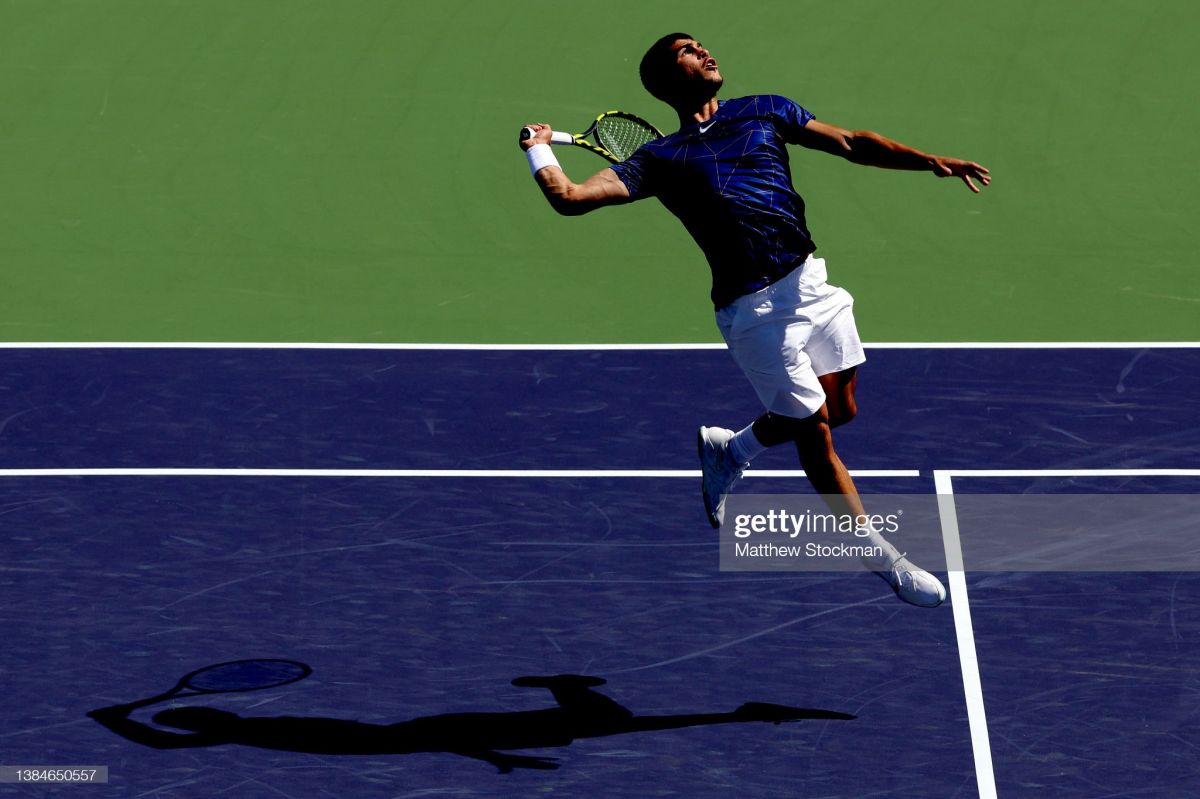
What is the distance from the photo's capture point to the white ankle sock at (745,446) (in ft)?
36.6

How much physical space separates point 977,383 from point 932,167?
399 centimetres

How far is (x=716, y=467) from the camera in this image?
37.9 feet

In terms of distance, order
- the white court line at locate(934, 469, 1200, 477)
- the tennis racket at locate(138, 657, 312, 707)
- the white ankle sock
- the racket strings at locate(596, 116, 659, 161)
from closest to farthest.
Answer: the tennis racket at locate(138, 657, 312, 707)
the white ankle sock
the racket strings at locate(596, 116, 659, 161)
the white court line at locate(934, 469, 1200, 477)

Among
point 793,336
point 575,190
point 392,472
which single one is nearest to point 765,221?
point 793,336

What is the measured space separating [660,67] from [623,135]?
1.50 meters

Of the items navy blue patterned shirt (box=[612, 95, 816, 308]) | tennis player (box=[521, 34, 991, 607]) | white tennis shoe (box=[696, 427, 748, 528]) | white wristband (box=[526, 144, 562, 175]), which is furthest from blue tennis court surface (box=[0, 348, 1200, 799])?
white wristband (box=[526, 144, 562, 175])

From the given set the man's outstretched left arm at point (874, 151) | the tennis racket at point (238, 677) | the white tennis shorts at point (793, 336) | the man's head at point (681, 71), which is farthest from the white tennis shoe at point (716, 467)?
the tennis racket at point (238, 677)

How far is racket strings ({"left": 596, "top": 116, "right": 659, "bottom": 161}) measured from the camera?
38.8 feet

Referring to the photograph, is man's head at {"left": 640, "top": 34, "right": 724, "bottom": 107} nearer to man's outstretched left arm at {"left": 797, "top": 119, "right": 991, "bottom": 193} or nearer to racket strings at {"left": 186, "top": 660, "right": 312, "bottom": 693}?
man's outstretched left arm at {"left": 797, "top": 119, "right": 991, "bottom": 193}

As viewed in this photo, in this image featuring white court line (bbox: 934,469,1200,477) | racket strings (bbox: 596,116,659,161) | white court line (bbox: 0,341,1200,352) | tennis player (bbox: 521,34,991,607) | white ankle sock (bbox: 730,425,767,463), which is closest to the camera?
tennis player (bbox: 521,34,991,607)

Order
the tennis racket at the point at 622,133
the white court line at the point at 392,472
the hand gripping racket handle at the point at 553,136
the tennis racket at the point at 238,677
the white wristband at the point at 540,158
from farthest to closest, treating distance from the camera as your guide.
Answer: the white court line at the point at 392,472 → the tennis racket at the point at 622,133 → the tennis racket at the point at 238,677 → the hand gripping racket handle at the point at 553,136 → the white wristband at the point at 540,158

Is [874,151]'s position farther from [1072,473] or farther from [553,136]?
[1072,473]

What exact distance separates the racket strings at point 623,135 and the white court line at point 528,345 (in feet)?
10.2

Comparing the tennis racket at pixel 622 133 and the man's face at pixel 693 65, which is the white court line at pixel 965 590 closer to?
the tennis racket at pixel 622 133
